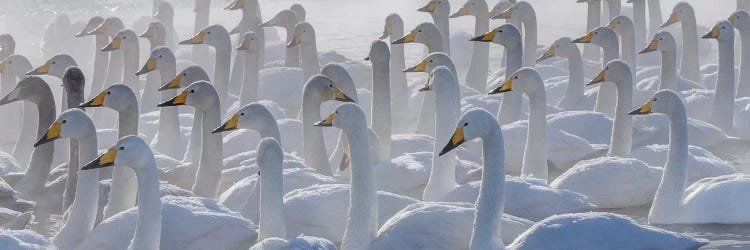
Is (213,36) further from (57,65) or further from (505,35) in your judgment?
(505,35)

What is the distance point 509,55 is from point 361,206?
5.08m

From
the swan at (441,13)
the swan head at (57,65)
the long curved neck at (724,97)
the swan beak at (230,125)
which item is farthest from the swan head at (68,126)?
the swan at (441,13)

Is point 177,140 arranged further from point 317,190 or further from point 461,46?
point 461,46

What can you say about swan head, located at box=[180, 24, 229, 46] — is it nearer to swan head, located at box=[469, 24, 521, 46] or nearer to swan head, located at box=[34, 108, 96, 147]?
swan head, located at box=[469, 24, 521, 46]

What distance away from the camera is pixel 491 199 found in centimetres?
850

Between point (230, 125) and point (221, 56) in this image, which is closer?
point (230, 125)

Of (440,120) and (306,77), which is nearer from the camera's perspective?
(440,120)

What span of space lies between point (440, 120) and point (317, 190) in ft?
5.17

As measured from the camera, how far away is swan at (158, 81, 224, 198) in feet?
34.7

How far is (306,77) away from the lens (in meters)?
15.3

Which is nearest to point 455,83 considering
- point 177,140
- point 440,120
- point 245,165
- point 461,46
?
point 440,120

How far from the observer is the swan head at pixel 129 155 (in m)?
8.45

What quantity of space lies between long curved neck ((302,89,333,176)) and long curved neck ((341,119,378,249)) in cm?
205

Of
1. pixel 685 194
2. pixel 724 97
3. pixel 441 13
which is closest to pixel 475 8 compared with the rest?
pixel 441 13
